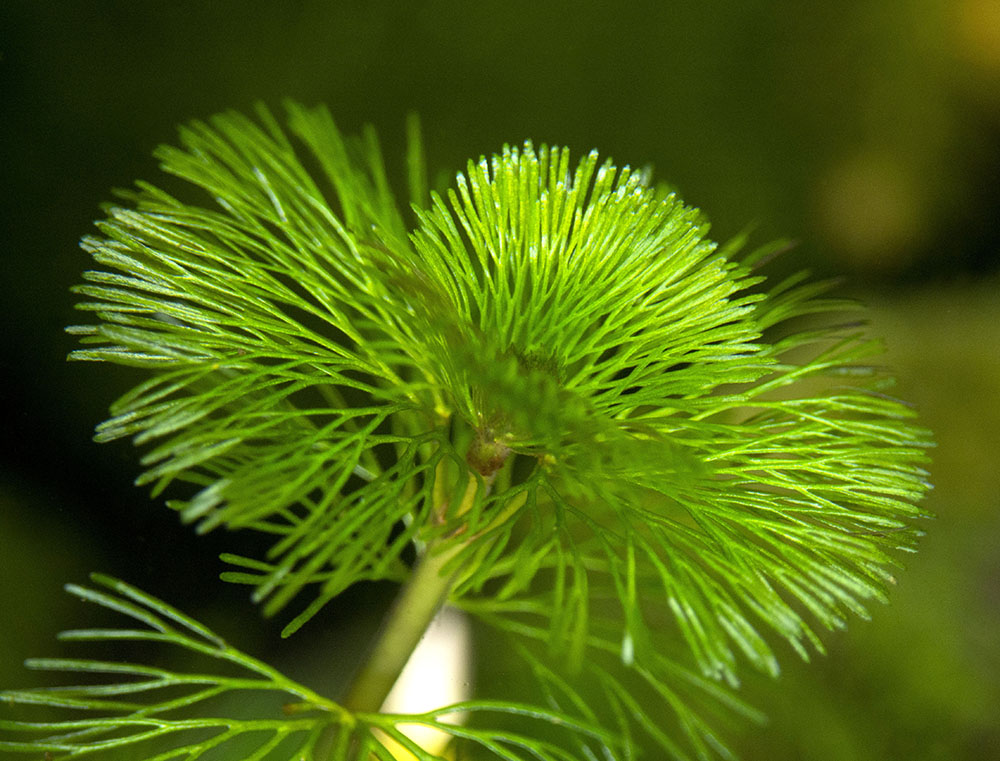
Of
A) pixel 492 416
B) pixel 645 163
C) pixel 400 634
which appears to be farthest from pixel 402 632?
pixel 645 163

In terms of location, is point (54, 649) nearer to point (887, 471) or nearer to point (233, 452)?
point (233, 452)

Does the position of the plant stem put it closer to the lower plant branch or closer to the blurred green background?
the lower plant branch

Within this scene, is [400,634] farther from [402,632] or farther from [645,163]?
[645,163]

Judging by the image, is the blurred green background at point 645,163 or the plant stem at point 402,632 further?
the blurred green background at point 645,163

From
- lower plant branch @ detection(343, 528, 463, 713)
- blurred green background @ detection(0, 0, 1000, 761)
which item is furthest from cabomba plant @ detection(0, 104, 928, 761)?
blurred green background @ detection(0, 0, 1000, 761)

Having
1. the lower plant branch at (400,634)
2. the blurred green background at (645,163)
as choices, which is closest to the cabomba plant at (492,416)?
the lower plant branch at (400,634)

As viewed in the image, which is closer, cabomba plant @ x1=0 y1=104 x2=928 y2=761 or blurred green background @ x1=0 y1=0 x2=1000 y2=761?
cabomba plant @ x1=0 y1=104 x2=928 y2=761

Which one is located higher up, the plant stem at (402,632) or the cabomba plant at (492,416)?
the cabomba plant at (492,416)

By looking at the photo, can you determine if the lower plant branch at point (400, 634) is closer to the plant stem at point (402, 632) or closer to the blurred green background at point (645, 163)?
the plant stem at point (402, 632)

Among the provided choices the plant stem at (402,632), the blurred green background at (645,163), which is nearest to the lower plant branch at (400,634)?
the plant stem at (402,632)
